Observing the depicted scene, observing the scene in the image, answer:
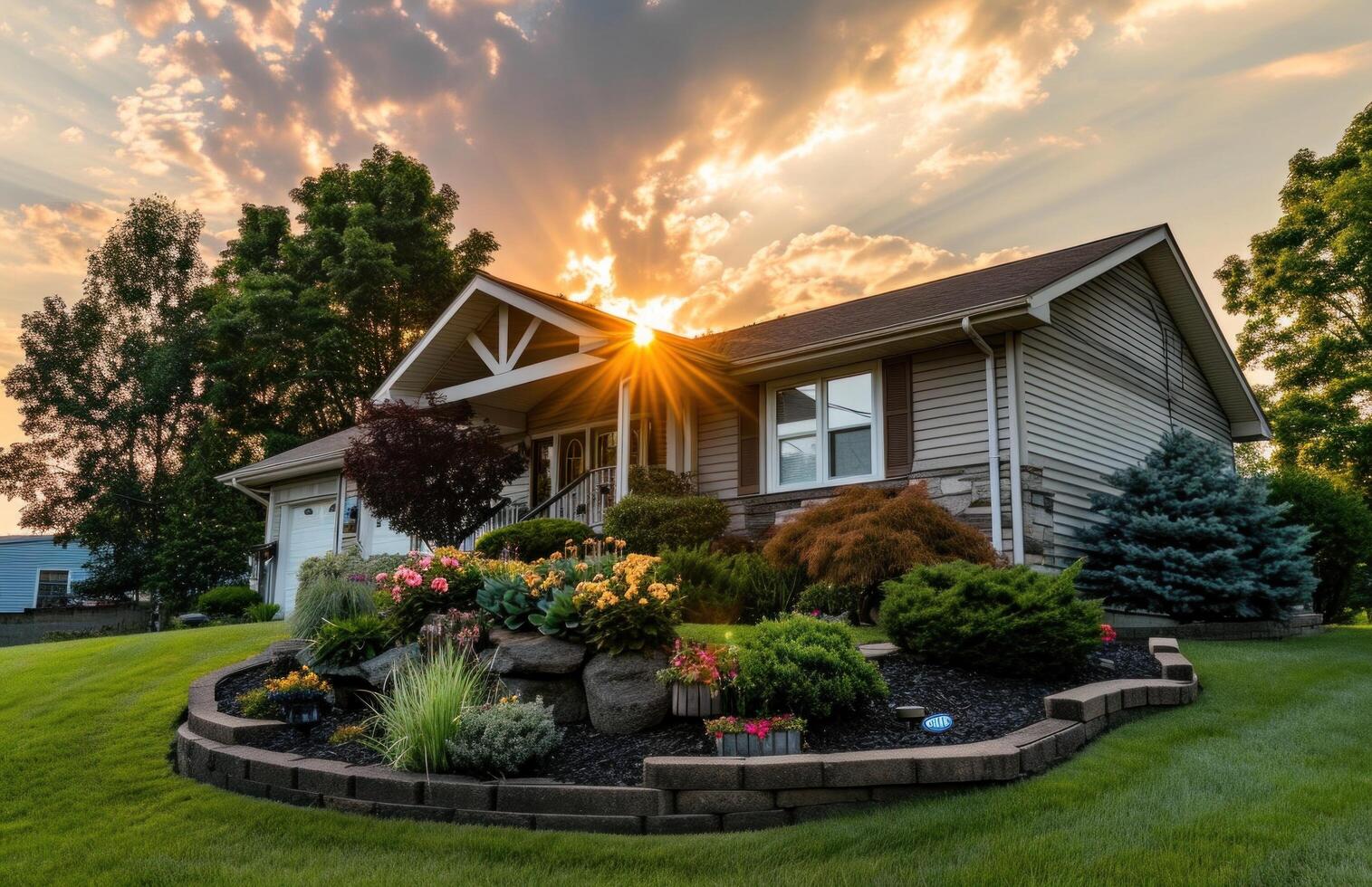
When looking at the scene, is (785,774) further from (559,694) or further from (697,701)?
(559,694)

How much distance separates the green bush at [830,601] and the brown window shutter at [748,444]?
373cm

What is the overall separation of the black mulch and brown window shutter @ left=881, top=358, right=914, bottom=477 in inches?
197

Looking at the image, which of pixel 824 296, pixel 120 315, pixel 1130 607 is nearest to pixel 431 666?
pixel 1130 607

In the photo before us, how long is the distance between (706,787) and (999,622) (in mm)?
2680

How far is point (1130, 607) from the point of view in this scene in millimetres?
10938

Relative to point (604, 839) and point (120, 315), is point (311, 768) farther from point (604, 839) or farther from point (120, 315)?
point (120, 315)

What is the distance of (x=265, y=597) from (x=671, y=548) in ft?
44.6

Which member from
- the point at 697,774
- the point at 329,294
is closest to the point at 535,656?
the point at 697,774

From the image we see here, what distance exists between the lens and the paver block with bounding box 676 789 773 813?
446 centimetres

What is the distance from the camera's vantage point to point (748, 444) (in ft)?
42.9

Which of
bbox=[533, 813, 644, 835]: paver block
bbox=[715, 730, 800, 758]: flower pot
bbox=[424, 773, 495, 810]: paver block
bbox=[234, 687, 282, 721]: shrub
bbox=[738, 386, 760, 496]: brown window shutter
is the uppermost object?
bbox=[738, 386, 760, 496]: brown window shutter

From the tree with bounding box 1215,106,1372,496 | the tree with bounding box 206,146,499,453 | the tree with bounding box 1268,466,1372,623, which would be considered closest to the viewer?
the tree with bounding box 1268,466,1372,623

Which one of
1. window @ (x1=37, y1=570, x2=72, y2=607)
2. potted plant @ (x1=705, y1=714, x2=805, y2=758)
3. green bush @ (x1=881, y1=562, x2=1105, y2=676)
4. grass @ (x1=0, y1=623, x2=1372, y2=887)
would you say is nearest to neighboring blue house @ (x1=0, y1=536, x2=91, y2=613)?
window @ (x1=37, y1=570, x2=72, y2=607)

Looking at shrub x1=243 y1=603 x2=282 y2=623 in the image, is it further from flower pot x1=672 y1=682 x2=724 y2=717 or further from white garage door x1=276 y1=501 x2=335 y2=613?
flower pot x1=672 y1=682 x2=724 y2=717
